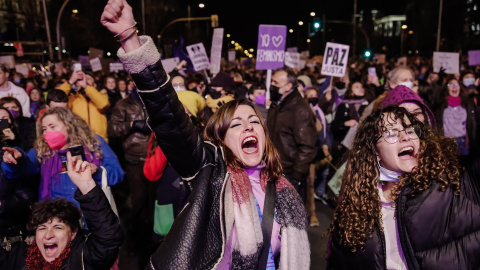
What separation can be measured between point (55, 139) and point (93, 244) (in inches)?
44.0

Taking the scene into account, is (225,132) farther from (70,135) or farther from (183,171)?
(70,135)

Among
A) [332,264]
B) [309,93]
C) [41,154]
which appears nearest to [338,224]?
[332,264]

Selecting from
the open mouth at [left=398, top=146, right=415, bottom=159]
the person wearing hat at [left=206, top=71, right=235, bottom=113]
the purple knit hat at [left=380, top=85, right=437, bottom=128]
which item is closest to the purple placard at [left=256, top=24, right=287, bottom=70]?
the person wearing hat at [left=206, top=71, right=235, bottom=113]

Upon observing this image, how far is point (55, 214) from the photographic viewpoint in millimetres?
2838

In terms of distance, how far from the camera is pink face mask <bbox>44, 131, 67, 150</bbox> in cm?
330

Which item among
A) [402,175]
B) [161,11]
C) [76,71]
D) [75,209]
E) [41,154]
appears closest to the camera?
[402,175]

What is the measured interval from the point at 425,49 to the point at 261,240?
63.3 metres

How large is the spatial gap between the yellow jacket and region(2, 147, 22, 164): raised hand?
271 cm

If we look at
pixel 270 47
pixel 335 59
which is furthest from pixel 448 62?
pixel 270 47

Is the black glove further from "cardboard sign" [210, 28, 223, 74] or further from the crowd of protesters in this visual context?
"cardboard sign" [210, 28, 223, 74]

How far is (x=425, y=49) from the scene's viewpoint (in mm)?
58156

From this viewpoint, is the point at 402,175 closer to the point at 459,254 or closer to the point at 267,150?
the point at 459,254

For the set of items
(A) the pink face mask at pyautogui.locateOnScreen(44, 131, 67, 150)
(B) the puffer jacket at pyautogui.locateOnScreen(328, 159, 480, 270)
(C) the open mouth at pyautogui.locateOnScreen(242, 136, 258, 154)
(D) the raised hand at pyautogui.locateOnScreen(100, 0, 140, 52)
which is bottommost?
(B) the puffer jacket at pyautogui.locateOnScreen(328, 159, 480, 270)

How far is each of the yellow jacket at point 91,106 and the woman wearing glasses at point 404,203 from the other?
4.43 metres
